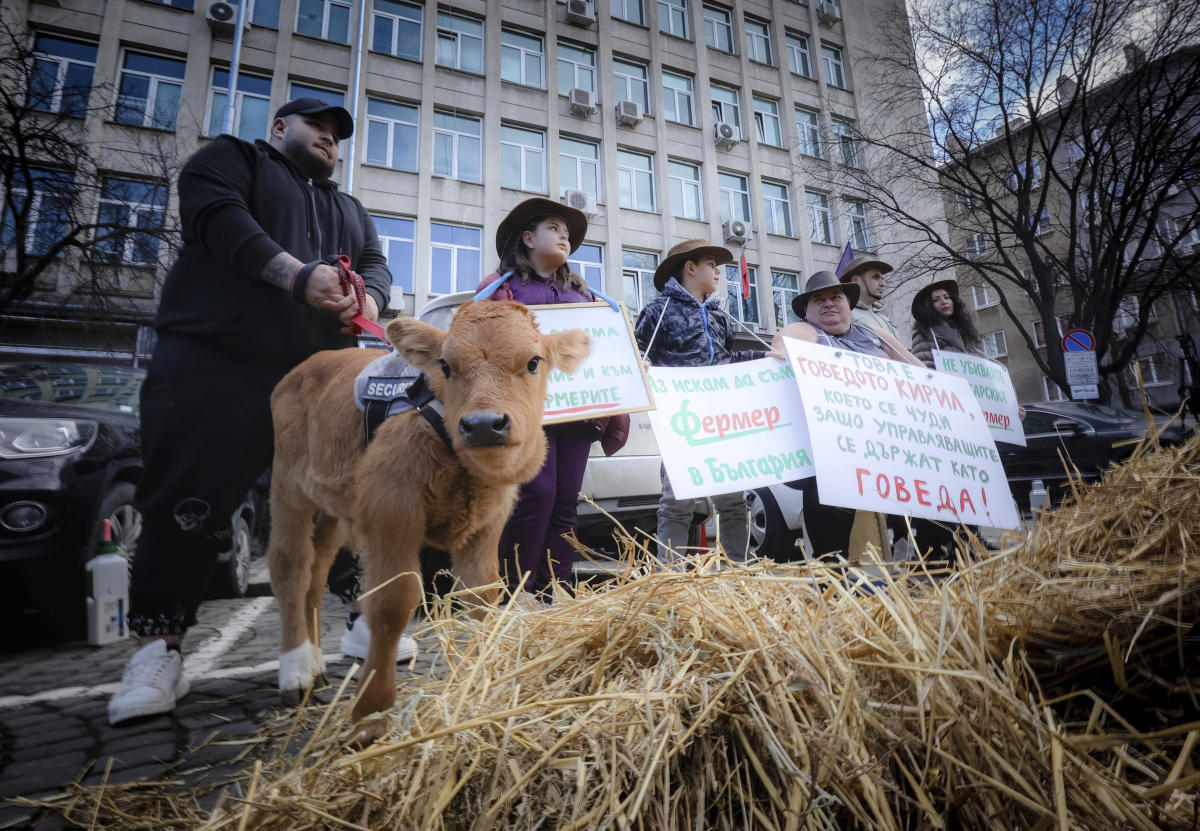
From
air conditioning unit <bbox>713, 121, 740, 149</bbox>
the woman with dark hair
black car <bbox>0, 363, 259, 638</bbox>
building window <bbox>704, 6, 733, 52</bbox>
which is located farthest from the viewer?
air conditioning unit <bbox>713, 121, 740, 149</bbox>

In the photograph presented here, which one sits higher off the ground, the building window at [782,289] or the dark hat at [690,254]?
the building window at [782,289]

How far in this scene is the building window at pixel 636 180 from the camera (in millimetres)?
4965

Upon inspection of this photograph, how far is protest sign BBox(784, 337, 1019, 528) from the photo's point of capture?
2.33 meters

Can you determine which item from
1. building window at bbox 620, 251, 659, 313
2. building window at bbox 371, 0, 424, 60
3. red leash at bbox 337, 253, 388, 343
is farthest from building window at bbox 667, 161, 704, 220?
red leash at bbox 337, 253, 388, 343

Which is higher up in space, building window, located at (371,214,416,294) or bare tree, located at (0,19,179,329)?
building window, located at (371,214,416,294)

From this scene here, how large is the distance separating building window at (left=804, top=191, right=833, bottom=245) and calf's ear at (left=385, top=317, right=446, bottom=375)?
4189mm

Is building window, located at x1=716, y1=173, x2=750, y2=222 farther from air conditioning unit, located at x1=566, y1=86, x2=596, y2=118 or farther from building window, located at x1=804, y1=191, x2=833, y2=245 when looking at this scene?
air conditioning unit, located at x1=566, y1=86, x2=596, y2=118

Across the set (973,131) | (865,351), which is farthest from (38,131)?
(973,131)

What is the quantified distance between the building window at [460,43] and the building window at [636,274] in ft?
7.01

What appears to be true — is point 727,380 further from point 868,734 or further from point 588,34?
point 588,34

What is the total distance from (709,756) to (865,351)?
112 inches

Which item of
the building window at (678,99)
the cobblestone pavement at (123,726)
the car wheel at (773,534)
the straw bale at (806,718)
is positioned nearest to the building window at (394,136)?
the building window at (678,99)

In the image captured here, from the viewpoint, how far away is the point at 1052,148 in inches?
217

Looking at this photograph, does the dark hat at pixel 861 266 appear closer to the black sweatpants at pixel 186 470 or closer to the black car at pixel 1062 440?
the black car at pixel 1062 440
